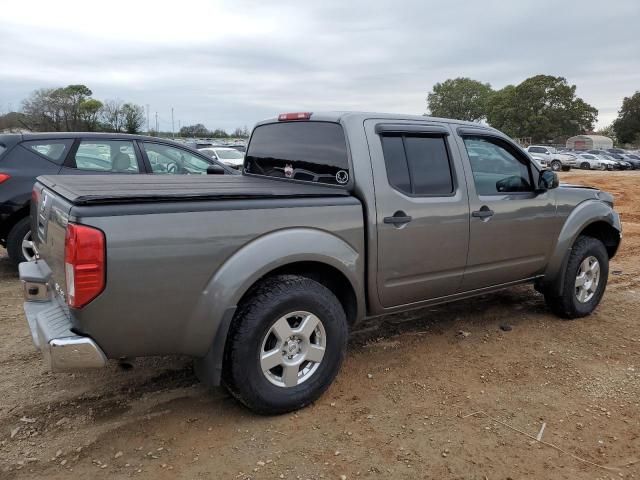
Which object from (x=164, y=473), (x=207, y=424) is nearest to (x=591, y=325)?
(x=207, y=424)

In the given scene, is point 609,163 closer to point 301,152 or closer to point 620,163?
point 620,163

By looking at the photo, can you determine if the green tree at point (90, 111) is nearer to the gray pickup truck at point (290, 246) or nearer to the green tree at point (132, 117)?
the green tree at point (132, 117)

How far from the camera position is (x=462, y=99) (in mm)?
109938

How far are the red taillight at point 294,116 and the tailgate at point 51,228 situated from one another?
5.95 ft

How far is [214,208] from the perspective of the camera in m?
2.77

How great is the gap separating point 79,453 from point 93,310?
853 mm

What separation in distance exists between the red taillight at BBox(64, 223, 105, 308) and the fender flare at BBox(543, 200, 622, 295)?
371 centimetres

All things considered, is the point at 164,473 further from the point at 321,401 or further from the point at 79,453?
the point at 321,401

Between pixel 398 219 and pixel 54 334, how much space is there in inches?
83.4

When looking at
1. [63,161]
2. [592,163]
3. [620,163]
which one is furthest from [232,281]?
[620,163]

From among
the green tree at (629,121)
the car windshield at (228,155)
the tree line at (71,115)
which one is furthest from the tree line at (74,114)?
the green tree at (629,121)

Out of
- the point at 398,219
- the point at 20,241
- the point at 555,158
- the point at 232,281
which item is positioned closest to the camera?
the point at 232,281

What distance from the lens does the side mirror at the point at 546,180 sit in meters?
4.40

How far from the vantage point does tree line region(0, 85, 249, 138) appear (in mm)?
52812
